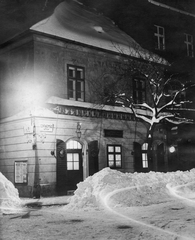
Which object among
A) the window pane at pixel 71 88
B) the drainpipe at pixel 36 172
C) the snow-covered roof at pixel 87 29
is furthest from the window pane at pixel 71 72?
the drainpipe at pixel 36 172

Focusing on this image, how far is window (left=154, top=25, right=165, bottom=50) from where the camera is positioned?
25044 mm

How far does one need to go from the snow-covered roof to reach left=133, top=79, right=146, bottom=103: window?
164 centimetres

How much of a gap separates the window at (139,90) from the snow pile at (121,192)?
8862 mm

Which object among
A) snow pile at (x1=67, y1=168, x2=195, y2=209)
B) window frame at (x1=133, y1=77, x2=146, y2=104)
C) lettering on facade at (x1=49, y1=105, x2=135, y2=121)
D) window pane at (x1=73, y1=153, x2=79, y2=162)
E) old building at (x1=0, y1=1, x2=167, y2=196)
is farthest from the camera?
window frame at (x1=133, y1=77, x2=146, y2=104)

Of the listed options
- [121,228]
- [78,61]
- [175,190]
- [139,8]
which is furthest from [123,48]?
[121,228]

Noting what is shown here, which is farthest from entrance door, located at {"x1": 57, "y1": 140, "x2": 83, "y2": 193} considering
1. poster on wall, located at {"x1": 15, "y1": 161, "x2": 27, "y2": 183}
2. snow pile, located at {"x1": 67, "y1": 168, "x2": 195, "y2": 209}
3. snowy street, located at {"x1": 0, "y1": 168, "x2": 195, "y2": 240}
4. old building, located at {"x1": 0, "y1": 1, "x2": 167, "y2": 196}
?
snow pile, located at {"x1": 67, "y1": 168, "x2": 195, "y2": 209}

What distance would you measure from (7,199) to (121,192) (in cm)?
405

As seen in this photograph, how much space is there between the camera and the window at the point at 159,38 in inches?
986

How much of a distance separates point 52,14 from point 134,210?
42.6 ft

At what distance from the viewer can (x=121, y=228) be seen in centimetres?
826

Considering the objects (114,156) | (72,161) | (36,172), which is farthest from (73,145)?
(114,156)

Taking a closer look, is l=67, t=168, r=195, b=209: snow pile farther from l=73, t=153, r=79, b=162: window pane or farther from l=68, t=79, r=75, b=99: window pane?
l=68, t=79, r=75, b=99: window pane

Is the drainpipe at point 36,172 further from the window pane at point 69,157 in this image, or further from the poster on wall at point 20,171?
the window pane at point 69,157

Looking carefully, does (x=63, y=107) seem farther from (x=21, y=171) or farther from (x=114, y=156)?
(x=114, y=156)
